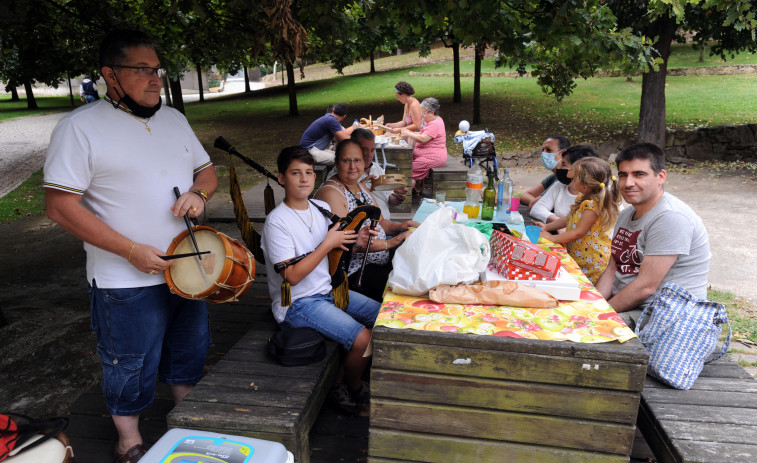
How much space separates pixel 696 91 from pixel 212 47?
2057cm

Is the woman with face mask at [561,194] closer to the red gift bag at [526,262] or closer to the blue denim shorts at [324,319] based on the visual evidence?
the red gift bag at [526,262]

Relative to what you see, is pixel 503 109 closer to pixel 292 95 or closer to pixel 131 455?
pixel 292 95

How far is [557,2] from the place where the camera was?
379cm

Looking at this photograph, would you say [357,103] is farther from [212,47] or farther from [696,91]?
[212,47]

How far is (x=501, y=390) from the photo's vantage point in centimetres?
206

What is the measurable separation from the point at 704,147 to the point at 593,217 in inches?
443

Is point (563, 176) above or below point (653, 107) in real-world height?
below

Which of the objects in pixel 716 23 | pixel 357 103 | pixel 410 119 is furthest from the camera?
pixel 357 103

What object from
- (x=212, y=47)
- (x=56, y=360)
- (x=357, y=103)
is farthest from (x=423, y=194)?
(x=357, y=103)

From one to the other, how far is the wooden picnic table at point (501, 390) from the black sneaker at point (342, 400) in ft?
2.54

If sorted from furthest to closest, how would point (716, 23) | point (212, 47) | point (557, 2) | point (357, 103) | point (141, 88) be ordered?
1. point (357, 103)
2. point (716, 23)
3. point (212, 47)
4. point (557, 2)
5. point (141, 88)

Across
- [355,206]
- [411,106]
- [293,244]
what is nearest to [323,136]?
[411,106]

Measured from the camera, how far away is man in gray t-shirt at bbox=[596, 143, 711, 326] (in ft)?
8.88

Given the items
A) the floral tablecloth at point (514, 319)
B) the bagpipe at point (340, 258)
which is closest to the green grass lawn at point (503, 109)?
the bagpipe at point (340, 258)
